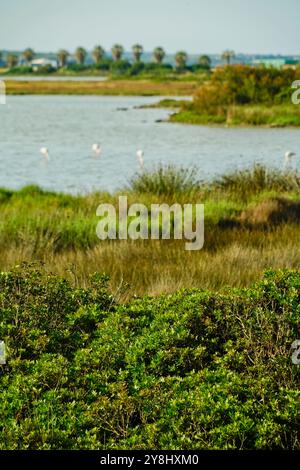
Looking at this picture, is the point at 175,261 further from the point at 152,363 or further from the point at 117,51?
the point at 117,51

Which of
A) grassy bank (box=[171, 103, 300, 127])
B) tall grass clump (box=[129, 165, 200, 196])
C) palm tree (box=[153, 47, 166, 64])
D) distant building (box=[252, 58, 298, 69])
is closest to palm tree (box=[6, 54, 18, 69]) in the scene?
palm tree (box=[153, 47, 166, 64])

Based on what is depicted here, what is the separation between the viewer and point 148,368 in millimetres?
5707

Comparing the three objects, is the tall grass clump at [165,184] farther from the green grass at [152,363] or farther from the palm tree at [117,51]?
the palm tree at [117,51]

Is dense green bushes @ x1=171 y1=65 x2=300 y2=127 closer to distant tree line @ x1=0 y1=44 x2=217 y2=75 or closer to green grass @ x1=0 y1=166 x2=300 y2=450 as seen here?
green grass @ x1=0 y1=166 x2=300 y2=450

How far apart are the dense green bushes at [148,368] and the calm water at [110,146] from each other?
13.4 metres

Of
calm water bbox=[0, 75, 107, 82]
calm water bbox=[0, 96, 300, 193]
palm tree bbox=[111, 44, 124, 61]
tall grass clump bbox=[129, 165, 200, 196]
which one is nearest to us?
tall grass clump bbox=[129, 165, 200, 196]

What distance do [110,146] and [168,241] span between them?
25810 mm

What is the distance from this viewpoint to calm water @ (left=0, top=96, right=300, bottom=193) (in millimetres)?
25780

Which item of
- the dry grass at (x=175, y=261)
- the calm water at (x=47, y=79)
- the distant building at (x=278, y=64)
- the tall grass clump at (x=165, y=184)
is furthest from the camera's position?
the calm water at (x=47, y=79)

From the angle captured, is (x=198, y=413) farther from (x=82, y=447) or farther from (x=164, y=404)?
(x=82, y=447)

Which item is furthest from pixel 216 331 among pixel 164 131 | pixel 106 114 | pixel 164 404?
pixel 106 114

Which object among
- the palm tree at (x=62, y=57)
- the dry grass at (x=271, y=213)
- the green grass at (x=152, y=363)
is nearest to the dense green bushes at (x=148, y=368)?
the green grass at (x=152, y=363)

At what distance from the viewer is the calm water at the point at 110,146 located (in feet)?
84.6

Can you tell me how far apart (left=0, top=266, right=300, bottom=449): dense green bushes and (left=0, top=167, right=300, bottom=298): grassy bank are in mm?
927
